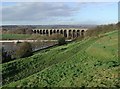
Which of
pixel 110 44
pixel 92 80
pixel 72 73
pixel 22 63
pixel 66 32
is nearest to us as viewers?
pixel 92 80

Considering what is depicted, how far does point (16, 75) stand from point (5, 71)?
5.07ft

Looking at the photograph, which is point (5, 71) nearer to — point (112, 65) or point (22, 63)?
point (22, 63)

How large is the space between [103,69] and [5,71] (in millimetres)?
10870

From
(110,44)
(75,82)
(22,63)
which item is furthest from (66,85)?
(22,63)

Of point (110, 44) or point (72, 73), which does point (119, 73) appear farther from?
point (110, 44)

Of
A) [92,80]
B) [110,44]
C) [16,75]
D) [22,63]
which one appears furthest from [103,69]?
[22,63]

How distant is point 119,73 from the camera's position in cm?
1442

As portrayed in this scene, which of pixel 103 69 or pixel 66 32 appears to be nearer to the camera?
pixel 103 69

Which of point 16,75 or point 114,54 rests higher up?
point 114,54

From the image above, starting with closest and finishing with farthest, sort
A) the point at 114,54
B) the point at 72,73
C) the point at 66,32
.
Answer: the point at 72,73, the point at 114,54, the point at 66,32

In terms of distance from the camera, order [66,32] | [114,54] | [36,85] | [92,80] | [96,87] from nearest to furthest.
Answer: [96,87]
[92,80]
[36,85]
[114,54]
[66,32]

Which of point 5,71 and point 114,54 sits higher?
point 114,54

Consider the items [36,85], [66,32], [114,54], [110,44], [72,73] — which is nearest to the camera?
[36,85]

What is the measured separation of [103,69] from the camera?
51.6ft
